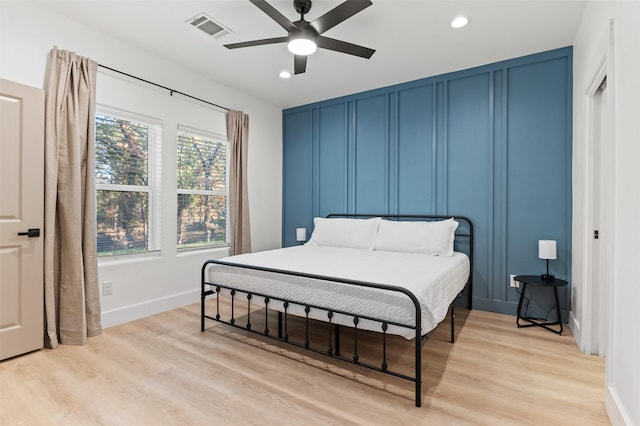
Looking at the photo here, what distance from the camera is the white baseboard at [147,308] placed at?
3.16 meters

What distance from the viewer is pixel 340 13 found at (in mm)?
2258

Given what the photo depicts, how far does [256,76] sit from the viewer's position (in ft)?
13.4

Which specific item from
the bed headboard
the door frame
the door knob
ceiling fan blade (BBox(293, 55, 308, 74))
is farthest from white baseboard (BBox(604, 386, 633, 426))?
the door knob

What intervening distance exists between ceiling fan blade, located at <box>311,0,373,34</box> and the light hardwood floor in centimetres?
244

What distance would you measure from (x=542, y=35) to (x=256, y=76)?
3.04m

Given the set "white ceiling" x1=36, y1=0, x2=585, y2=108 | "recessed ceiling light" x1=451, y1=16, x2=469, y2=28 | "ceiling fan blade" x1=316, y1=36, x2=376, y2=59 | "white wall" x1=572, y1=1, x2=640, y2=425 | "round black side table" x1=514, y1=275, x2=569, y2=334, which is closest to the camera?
"white wall" x1=572, y1=1, x2=640, y2=425

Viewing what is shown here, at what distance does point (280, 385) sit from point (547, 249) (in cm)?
273

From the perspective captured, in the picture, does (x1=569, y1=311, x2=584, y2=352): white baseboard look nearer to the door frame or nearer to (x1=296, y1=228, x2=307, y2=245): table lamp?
the door frame

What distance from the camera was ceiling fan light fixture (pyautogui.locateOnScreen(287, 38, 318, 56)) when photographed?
2.53m

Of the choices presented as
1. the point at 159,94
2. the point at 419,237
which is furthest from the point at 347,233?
the point at 159,94

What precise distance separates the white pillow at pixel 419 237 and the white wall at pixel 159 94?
6.67 ft

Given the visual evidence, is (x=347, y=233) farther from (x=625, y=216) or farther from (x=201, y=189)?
(x=625, y=216)

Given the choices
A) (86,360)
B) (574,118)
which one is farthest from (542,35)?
(86,360)

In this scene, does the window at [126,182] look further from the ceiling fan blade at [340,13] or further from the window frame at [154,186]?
the ceiling fan blade at [340,13]
